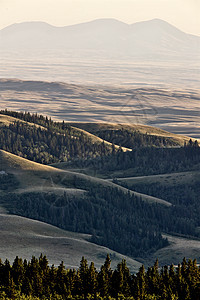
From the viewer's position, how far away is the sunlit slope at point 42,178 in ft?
508

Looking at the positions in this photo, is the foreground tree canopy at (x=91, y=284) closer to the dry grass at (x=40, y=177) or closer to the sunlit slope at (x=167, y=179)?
the dry grass at (x=40, y=177)

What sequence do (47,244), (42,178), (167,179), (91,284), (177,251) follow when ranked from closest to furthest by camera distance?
(91,284), (47,244), (177,251), (42,178), (167,179)

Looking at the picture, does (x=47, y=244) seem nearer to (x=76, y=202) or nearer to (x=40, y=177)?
(x=76, y=202)

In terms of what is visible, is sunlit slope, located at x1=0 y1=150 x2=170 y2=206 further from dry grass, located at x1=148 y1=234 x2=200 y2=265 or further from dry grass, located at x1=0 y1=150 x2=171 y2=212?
dry grass, located at x1=148 y1=234 x2=200 y2=265

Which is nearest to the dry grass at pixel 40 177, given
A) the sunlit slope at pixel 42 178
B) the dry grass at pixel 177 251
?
the sunlit slope at pixel 42 178

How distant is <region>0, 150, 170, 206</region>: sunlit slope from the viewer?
155 m

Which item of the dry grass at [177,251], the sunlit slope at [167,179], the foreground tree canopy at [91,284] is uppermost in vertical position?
the foreground tree canopy at [91,284]

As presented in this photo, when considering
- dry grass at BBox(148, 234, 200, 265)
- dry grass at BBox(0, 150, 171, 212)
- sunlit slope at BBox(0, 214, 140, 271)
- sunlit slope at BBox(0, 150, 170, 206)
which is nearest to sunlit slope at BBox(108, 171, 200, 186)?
dry grass at BBox(0, 150, 171, 212)

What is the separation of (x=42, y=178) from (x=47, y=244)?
50.2m

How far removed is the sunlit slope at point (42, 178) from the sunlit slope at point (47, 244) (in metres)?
26.4

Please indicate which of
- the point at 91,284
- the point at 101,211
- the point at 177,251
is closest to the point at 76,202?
the point at 101,211

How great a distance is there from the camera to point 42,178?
161 meters

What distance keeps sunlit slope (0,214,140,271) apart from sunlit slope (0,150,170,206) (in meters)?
26.4

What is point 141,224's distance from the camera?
140 meters
